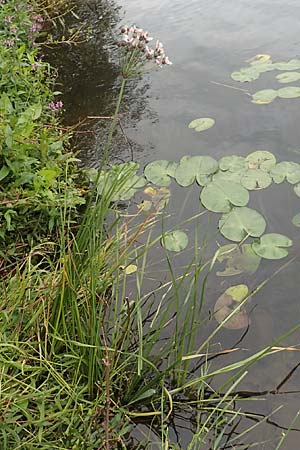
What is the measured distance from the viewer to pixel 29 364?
1826 millimetres

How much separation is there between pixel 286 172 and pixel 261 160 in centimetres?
18

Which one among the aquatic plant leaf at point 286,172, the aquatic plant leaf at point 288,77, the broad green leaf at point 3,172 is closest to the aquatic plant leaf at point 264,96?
the aquatic plant leaf at point 288,77

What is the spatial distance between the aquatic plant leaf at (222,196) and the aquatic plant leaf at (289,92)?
103 centimetres

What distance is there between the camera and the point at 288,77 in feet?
12.0

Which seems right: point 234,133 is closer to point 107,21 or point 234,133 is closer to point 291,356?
point 291,356

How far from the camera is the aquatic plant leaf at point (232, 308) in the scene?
2170mm

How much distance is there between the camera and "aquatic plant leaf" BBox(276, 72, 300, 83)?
11.8 feet

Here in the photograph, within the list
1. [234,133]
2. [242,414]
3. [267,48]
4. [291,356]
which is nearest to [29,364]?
[242,414]

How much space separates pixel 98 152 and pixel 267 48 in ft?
5.67

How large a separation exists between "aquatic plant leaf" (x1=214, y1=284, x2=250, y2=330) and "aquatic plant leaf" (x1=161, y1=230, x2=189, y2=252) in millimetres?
343

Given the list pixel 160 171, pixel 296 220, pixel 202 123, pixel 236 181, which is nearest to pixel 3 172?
pixel 160 171

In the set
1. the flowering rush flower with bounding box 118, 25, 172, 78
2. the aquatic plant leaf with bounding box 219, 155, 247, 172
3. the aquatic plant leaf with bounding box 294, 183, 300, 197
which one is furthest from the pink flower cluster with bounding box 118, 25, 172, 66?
the aquatic plant leaf with bounding box 294, 183, 300, 197

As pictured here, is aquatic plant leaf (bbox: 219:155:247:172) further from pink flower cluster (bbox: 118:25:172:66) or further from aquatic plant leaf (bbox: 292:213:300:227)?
pink flower cluster (bbox: 118:25:172:66)

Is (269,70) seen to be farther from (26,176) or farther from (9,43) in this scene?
(26,176)
